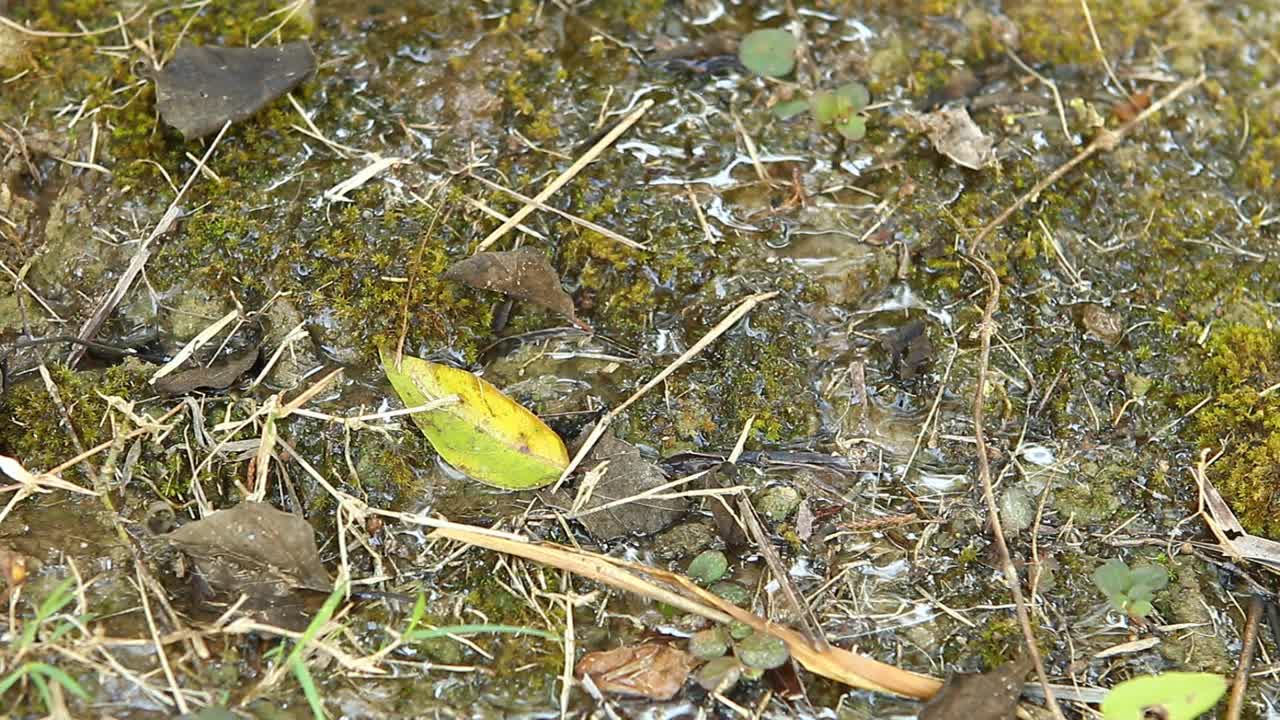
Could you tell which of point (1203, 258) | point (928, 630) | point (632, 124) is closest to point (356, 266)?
point (632, 124)

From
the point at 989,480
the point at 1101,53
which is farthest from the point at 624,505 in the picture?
the point at 1101,53

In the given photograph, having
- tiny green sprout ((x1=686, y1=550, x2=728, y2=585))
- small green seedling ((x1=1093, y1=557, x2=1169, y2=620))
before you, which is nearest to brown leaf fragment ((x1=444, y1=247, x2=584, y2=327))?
tiny green sprout ((x1=686, y1=550, x2=728, y2=585))

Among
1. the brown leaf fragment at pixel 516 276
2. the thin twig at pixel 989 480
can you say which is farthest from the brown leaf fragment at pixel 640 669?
the brown leaf fragment at pixel 516 276

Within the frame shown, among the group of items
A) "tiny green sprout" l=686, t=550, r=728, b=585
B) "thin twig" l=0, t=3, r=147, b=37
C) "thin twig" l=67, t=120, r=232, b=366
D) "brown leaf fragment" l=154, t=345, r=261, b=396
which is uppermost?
"thin twig" l=0, t=3, r=147, b=37

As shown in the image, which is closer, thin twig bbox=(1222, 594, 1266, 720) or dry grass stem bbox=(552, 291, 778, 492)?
thin twig bbox=(1222, 594, 1266, 720)

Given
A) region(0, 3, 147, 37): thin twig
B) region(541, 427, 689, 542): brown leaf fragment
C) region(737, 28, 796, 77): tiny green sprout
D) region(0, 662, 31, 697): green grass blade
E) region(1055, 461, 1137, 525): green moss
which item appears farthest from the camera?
region(737, 28, 796, 77): tiny green sprout

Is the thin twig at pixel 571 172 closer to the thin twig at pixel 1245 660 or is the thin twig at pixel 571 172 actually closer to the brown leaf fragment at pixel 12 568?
the brown leaf fragment at pixel 12 568

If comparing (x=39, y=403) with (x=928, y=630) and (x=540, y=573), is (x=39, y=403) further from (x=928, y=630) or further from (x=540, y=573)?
(x=928, y=630)

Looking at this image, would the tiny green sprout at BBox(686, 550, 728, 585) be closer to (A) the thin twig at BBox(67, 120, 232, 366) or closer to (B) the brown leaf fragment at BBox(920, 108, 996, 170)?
(B) the brown leaf fragment at BBox(920, 108, 996, 170)
